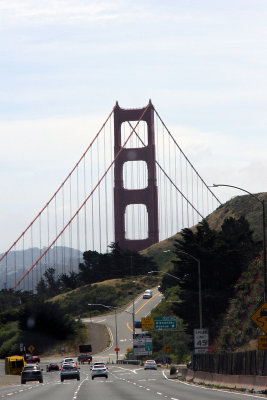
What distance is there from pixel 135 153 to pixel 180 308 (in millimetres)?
104229

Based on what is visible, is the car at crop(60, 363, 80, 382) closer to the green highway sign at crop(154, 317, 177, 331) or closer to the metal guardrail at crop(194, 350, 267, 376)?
the metal guardrail at crop(194, 350, 267, 376)

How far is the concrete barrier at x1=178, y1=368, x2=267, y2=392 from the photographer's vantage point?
36.5 meters

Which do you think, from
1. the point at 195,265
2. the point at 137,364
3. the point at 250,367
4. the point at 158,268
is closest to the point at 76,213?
the point at 158,268

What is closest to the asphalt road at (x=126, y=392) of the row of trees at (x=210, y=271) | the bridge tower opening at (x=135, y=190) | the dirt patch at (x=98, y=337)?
the row of trees at (x=210, y=271)

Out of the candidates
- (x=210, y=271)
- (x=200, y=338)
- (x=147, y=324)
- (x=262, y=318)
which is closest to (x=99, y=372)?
(x=200, y=338)

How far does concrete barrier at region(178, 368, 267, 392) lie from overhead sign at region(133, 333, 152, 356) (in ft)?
170

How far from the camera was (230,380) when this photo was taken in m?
42.7

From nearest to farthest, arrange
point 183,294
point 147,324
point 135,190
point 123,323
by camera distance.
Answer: point 183,294, point 147,324, point 123,323, point 135,190

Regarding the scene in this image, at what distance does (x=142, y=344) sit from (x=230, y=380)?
225 feet

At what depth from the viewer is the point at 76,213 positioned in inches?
6639

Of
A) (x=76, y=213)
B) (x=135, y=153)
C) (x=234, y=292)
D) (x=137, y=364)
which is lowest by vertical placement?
(x=137, y=364)

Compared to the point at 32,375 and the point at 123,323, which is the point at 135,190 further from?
the point at 32,375

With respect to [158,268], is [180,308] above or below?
below

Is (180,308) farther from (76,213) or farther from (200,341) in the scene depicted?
(76,213)
